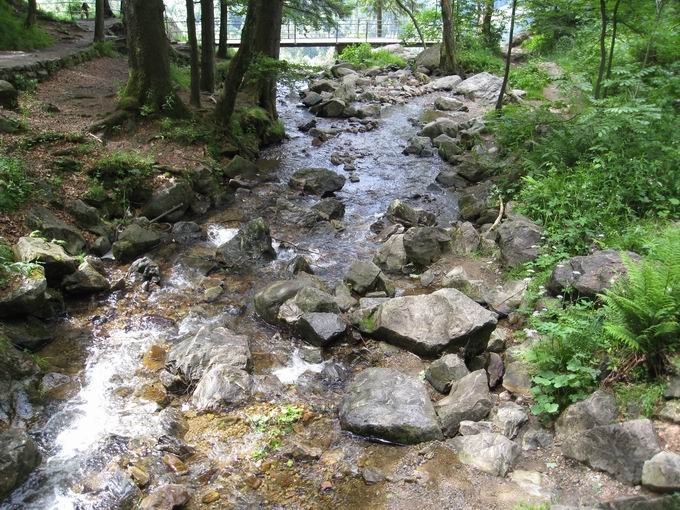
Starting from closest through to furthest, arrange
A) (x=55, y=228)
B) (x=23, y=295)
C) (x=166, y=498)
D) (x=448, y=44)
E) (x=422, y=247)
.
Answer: (x=166, y=498), (x=23, y=295), (x=55, y=228), (x=422, y=247), (x=448, y=44)

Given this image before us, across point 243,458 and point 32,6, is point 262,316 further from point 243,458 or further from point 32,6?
point 32,6

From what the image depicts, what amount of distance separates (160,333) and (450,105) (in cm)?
1690

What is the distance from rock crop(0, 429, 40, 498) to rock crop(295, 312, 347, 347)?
3.33 metres

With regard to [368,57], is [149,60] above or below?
below

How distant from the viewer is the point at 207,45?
16344 mm

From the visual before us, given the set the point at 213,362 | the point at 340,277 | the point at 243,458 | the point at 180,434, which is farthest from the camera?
the point at 340,277

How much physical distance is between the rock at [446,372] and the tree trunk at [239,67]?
10050mm

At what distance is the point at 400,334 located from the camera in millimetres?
6703

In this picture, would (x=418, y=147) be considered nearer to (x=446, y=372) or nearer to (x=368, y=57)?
(x=446, y=372)

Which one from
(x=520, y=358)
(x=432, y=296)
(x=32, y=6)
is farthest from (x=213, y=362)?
(x=32, y=6)

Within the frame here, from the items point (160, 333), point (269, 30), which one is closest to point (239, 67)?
point (269, 30)

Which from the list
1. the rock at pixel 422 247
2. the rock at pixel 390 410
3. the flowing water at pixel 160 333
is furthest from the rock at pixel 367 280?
the rock at pixel 390 410

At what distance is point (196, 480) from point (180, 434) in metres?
0.72

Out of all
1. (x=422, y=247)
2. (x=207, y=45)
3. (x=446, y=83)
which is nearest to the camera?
(x=422, y=247)
